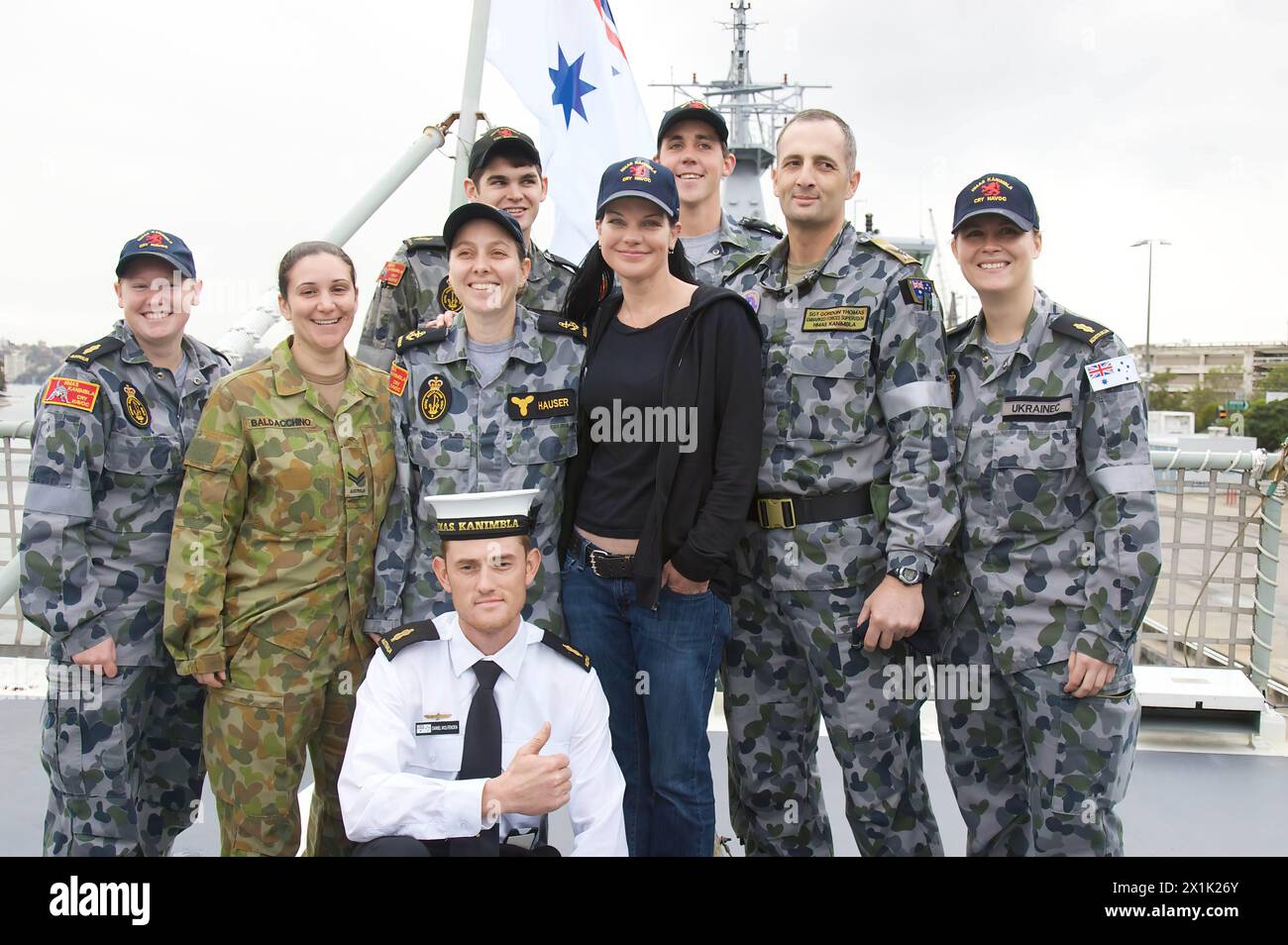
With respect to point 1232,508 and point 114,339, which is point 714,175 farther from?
point 1232,508

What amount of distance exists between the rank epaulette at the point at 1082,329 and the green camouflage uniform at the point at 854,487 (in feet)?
1.17

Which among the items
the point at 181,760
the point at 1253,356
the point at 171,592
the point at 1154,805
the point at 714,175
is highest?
the point at 1253,356

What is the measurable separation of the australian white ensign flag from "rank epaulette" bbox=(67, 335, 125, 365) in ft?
9.71

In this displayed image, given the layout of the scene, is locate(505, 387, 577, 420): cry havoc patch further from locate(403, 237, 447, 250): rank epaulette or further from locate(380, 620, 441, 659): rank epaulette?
locate(403, 237, 447, 250): rank epaulette

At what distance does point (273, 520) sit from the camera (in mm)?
2656

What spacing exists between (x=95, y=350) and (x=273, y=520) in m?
0.80

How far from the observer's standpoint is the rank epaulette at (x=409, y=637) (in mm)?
2273

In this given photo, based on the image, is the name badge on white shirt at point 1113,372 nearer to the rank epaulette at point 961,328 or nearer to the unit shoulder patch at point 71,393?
the rank epaulette at point 961,328

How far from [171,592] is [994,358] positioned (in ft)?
8.52

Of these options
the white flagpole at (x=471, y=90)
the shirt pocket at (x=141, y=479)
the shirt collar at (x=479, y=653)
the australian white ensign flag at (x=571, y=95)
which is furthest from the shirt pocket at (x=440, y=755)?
the australian white ensign flag at (x=571, y=95)

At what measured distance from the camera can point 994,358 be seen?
2701mm
